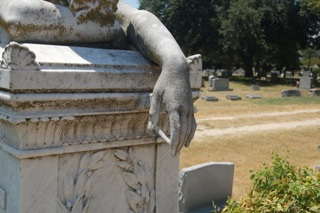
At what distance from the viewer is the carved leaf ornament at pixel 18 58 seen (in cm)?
181

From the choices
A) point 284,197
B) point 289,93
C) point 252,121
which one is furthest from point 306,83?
point 284,197

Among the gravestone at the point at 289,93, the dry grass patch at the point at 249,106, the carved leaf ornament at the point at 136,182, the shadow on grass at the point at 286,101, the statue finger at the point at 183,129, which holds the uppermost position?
the statue finger at the point at 183,129

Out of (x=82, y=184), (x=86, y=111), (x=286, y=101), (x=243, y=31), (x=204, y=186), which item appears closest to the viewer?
(x=86, y=111)

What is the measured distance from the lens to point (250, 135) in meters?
10.9

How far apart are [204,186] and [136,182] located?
350 cm

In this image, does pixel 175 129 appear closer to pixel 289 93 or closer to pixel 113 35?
pixel 113 35

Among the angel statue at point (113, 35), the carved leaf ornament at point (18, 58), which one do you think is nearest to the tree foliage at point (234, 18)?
the angel statue at point (113, 35)

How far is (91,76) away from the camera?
207 centimetres

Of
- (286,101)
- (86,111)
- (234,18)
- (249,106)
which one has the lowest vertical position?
(249,106)

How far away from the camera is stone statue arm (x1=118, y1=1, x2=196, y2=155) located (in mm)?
1926

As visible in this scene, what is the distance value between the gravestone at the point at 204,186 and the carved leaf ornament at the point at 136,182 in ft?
9.93

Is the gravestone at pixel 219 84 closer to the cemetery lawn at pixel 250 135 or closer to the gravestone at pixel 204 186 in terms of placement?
the cemetery lawn at pixel 250 135

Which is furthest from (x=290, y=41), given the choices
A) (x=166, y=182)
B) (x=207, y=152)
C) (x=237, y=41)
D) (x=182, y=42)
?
(x=166, y=182)

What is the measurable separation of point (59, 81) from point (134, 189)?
90cm
